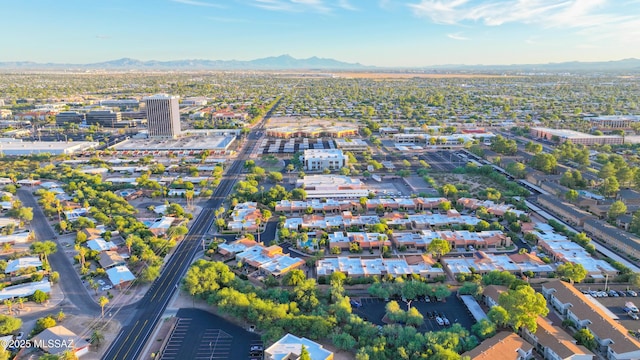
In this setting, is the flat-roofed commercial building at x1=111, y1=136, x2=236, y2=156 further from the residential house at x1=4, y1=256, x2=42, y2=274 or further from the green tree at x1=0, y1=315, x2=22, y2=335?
the green tree at x1=0, y1=315, x2=22, y2=335

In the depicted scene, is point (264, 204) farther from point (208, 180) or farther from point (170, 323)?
point (170, 323)

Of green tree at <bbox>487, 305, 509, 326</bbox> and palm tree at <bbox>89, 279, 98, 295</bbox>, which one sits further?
palm tree at <bbox>89, 279, 98, 295</bbox>

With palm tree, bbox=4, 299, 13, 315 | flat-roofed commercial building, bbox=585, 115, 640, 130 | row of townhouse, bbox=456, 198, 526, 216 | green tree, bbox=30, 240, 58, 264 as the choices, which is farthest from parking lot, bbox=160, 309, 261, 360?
flat-roofed commercial building, bbox=585, 115, 640, 130

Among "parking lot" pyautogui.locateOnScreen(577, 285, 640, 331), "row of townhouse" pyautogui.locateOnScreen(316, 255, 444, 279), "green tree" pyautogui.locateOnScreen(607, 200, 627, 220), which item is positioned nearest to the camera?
"parking lot" pyautogui.locateOnScreen(577, 285, 640, 331)

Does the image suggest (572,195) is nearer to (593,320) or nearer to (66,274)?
(593,320)

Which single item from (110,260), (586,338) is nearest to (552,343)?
(586,338)

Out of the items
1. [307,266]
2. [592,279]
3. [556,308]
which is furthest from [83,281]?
[592,279]

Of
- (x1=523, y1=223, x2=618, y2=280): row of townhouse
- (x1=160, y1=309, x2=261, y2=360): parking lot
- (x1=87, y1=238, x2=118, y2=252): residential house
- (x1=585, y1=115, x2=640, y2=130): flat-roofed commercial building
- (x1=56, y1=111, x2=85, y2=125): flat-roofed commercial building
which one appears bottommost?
(x1=160, y1=309, x2=261, y2=360): parking lot
